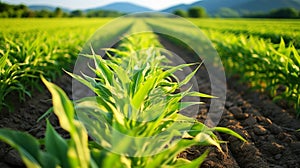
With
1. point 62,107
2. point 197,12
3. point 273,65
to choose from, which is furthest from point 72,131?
point 197,12

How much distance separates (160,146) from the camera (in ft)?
5.95

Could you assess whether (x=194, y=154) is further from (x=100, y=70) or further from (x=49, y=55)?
(x=49, y=55)

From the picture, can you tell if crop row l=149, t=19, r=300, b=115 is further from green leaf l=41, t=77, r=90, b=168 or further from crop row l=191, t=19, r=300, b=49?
green leaf l=41, t=77, r=90, b=168

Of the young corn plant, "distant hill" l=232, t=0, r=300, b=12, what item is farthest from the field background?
"distant hill" l=232, t=0, r=300, b=12

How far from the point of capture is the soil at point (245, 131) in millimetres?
2895

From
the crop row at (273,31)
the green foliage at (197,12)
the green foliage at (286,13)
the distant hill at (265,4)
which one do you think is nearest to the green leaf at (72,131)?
the crop row at (273,31)

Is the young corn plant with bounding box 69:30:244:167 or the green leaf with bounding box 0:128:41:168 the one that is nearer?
the green leaf with bounding box 0:128:41:168

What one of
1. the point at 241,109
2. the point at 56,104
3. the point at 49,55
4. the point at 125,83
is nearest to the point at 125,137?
the point at 56,104

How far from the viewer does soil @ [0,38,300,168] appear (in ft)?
9.50

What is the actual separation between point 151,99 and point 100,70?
0.45m

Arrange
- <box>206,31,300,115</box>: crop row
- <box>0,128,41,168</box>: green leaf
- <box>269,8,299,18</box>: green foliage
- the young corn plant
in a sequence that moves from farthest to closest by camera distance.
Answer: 1. <box>269,8,299,18</box>: green foliage
2. <box>206,31,300,115</box>: crop row
3. the young corn plant
4. <box>0,128,41,168</box>: green leaf

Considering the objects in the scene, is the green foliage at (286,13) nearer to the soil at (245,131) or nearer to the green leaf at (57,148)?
the soil at (245,131)

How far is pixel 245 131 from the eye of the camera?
3537mm

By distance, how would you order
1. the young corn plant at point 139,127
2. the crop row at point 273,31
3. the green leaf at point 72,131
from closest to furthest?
the green leaf at point 72,131
the young corn plant at point 139,127
the crop row at point 273,31
